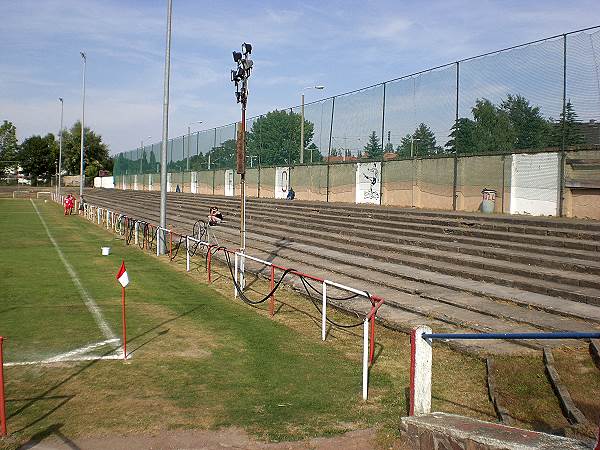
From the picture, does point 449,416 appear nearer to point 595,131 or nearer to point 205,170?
point 595,131

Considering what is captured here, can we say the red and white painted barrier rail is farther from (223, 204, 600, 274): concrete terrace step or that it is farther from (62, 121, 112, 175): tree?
(62, 121, 112, 175): tree

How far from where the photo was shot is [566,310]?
983 centimetres

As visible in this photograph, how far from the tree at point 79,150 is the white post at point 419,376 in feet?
351

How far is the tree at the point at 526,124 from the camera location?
1903 cm

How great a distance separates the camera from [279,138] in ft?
129

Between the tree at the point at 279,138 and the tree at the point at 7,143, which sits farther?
the tree at the point at 7,143

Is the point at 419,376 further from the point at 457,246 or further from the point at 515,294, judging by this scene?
the point at 457,246

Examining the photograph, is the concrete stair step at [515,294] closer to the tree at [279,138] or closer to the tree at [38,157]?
the tree at [279,138]

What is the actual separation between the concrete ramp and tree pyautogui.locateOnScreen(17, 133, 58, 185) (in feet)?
357

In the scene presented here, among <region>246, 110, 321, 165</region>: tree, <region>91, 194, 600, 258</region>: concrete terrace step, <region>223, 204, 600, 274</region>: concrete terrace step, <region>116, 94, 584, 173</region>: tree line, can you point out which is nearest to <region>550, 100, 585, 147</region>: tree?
<region>116, 94, 584, 173</region>: tree line

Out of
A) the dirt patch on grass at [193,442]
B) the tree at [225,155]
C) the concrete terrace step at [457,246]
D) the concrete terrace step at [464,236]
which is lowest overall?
the dirt patch on grass at [193,442]

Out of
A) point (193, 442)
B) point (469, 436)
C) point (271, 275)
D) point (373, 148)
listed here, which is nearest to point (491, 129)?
point (373, 148)

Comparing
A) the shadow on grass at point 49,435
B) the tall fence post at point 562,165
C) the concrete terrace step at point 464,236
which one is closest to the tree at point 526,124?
the tall fence post at point 562,165

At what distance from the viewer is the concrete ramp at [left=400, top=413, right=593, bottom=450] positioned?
4.53 meters
